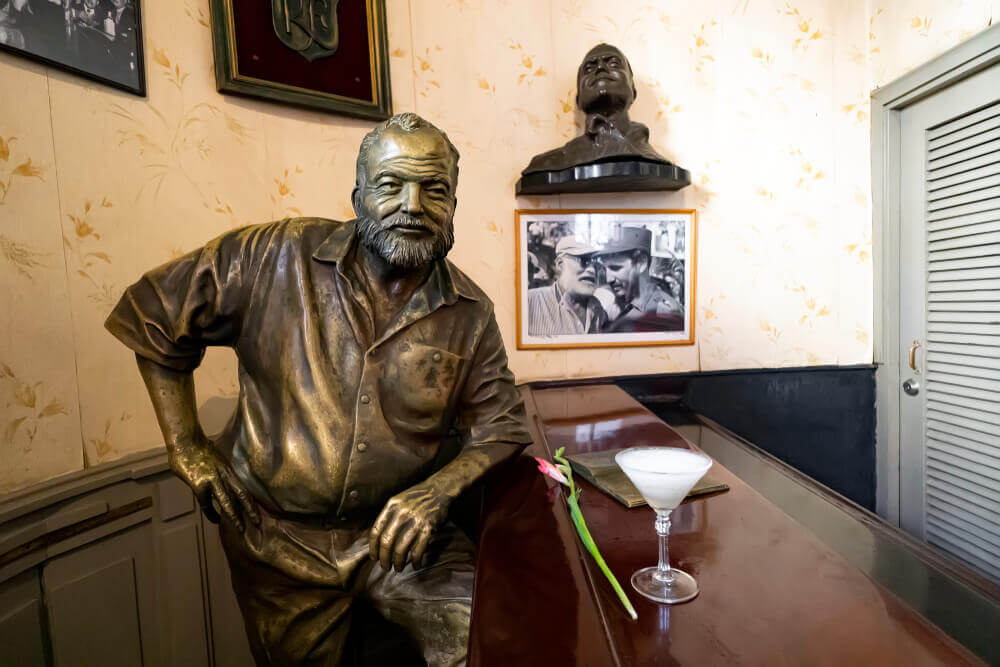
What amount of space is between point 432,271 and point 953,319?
2.30 m

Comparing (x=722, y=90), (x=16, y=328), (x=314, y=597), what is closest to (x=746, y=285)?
(x=722, y=90)

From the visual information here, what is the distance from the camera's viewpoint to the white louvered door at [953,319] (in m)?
2.00

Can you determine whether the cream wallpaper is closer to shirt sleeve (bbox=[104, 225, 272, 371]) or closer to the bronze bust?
the bronze bust

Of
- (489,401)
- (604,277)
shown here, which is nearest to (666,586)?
(489,401)

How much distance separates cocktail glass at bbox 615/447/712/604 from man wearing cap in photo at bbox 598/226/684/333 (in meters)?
1.65

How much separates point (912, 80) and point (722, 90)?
0.77 meters

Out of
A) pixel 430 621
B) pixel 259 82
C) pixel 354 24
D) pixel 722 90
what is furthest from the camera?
pixel 722 90

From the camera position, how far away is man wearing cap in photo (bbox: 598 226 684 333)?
2424 mm

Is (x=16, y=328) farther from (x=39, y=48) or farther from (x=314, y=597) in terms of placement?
(x=314, y=597)

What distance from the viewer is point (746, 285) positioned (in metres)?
2.50

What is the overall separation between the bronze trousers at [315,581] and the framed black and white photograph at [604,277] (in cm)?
143

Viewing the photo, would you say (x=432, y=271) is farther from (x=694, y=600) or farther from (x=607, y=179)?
(x=607, y=179)

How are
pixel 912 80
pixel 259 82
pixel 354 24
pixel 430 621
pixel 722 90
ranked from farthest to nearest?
pixel 722 90 → pixel 912 80 → pixel 354 24 → pixel 259 82 → pixel 430 621

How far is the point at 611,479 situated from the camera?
1174mm
